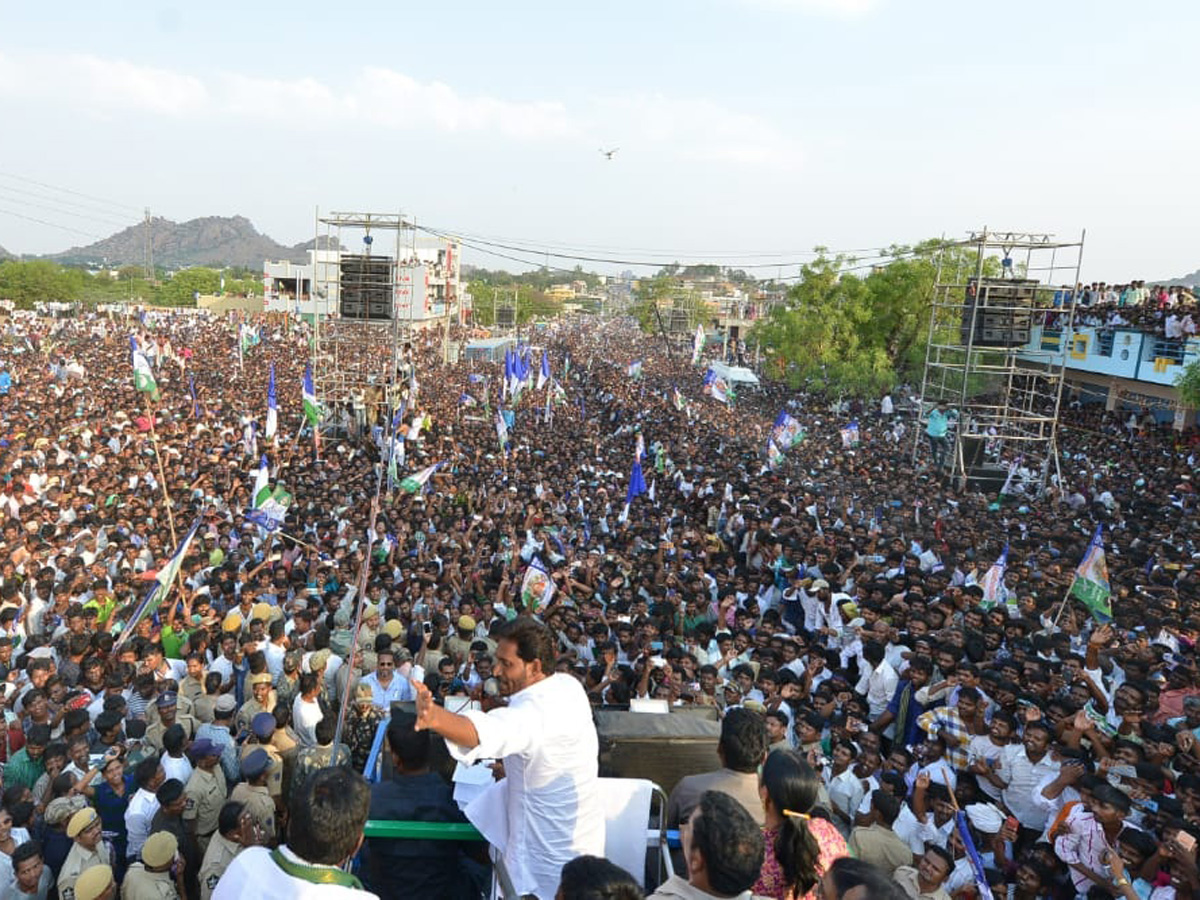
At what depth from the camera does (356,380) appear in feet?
76.0

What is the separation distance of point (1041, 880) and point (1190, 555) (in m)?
7.99

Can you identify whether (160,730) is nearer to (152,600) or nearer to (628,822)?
(152,600)

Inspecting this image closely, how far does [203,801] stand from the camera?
4.29m

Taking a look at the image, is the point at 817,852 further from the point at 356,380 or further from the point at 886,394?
the point at 886,394

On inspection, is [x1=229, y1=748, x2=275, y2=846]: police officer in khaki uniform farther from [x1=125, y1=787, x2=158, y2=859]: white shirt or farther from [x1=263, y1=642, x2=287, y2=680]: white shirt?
[x1=263, y1=642, x2=287, y2=680]: white shirt

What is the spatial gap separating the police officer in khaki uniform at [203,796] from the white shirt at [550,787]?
240 centimetres

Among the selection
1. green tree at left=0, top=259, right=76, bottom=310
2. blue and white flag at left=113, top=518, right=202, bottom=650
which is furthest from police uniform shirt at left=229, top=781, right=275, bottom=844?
green tree at left=0, top=259, right=76, bottom=310

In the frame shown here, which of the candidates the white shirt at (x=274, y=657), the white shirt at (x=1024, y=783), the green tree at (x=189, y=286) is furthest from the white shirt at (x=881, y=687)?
the green tree at (x=189, y=286)

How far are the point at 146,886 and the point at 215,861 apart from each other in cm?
28

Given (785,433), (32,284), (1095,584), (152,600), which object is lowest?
(152,600)

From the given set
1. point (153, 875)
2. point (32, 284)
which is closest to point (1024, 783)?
point (153, 875)

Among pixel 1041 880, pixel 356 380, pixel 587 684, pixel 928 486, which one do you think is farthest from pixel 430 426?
pixel 1041 880

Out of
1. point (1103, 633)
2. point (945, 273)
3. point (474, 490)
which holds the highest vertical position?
point (945, 273)

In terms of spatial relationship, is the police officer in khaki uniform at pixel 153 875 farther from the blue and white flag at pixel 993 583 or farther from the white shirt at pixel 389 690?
the blue and white flag at pixel 993 583
